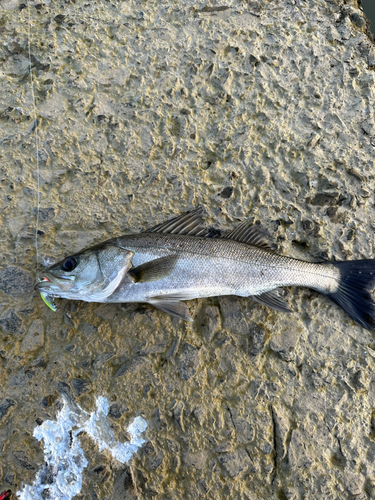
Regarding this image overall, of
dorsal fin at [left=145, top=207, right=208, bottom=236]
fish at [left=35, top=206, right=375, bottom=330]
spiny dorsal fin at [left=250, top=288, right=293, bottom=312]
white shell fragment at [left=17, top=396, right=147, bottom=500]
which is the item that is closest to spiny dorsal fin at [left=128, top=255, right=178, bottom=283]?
fish at [left=35, top=206, right=375, bottom=330]

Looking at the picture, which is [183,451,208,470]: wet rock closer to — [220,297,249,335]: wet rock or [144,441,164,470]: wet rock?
[144,441,164,470]: wet rock

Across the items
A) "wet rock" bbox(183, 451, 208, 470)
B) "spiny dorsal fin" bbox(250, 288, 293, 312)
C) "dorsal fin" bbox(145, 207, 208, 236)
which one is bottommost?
"wet rock" bbox(183, 451, 208, 470)

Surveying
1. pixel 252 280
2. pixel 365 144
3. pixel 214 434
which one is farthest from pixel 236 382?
pixel 365 144

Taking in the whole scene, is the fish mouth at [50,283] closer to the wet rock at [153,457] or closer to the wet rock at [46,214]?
the wet rock at [46,214]

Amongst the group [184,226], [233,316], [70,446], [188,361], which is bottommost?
[70,446]

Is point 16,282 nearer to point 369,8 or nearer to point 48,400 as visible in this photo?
point 48,400

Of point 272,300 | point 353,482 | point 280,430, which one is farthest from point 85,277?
point 353,482

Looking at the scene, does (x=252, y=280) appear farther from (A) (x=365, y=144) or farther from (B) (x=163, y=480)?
(A) (x=365, y=144)
